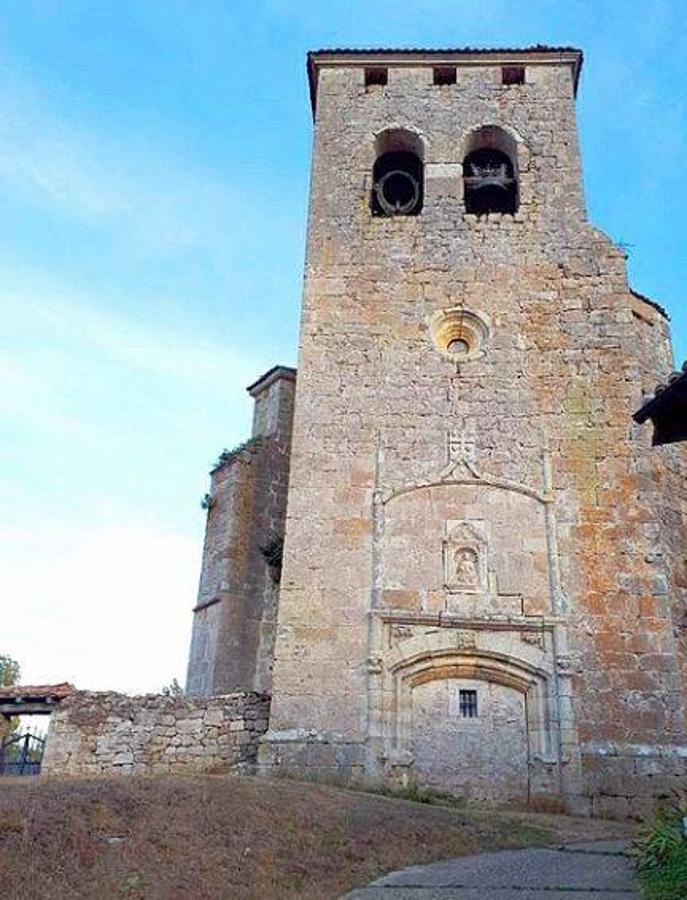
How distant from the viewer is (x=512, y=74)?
15516 millimetres

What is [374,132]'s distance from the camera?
15.0 meters

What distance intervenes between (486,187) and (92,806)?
11233 millimetres

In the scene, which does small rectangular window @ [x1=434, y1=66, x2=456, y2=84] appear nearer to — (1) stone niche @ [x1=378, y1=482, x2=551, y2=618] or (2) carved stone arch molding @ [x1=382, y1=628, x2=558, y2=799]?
(1) stone niche @ [x1=378, y1=482, x2=551, y2=618]

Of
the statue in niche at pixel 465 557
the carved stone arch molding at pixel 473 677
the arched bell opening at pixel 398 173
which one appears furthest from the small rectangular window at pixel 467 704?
the arched bell opening at pixel 398 173

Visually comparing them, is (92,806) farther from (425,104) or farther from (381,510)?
(425,104)

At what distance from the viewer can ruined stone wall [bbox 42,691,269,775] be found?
1113 cm

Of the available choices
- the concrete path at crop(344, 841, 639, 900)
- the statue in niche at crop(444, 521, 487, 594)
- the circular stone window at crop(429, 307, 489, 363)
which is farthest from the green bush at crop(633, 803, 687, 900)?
the circular stone window at crop(429, 307, 489, 363)

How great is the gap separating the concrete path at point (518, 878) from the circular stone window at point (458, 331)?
24.2ft

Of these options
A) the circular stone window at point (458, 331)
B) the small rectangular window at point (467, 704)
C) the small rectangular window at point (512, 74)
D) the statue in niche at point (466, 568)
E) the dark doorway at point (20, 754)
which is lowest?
the dark doorway at point (20, 754)

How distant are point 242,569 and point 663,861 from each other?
883 centimetres

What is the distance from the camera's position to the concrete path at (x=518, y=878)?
6.01m

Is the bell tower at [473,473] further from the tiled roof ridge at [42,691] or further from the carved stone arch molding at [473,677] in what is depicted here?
the tiled roof ridge at [42,691]

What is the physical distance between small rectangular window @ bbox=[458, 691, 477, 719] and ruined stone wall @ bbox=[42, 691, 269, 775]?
2372 mm

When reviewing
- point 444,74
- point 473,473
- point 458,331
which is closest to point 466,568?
point 473,473
